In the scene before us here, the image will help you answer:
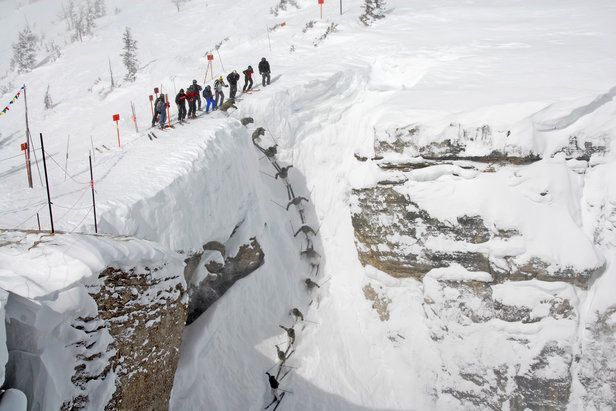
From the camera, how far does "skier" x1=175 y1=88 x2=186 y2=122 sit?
15.0 meters

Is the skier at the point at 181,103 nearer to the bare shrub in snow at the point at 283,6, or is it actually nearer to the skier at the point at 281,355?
the skier at the point at 281,355

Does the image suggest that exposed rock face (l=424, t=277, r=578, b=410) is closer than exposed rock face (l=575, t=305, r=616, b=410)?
No

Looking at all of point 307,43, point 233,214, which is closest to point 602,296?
point 233,214

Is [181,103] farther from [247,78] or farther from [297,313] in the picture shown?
[297,313]

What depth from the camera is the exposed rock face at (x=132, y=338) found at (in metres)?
5.37

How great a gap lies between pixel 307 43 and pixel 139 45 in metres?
23.5

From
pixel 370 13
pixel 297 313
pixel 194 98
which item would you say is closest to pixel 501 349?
pixel 297 313

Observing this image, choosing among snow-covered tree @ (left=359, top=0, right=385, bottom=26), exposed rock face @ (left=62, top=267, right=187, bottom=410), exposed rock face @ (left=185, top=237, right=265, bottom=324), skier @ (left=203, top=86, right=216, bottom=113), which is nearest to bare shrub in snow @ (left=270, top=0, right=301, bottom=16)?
snow-covered tree @ (left=359, top=0, right=385, bottom=26)

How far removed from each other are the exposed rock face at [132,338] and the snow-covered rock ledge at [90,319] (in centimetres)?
1

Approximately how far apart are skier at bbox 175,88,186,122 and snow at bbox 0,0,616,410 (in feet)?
3.02

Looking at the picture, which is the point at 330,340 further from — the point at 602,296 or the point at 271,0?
the point at 271,0

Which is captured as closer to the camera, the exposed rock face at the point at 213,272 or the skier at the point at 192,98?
the exposed rock face at the point at 213,272

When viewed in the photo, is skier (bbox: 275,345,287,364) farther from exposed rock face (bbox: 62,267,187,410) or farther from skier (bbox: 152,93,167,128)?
skier (bbox: 152,93,167,128)

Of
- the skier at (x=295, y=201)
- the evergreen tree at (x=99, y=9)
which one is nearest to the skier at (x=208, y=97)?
the skier at (x=295, y=201)
